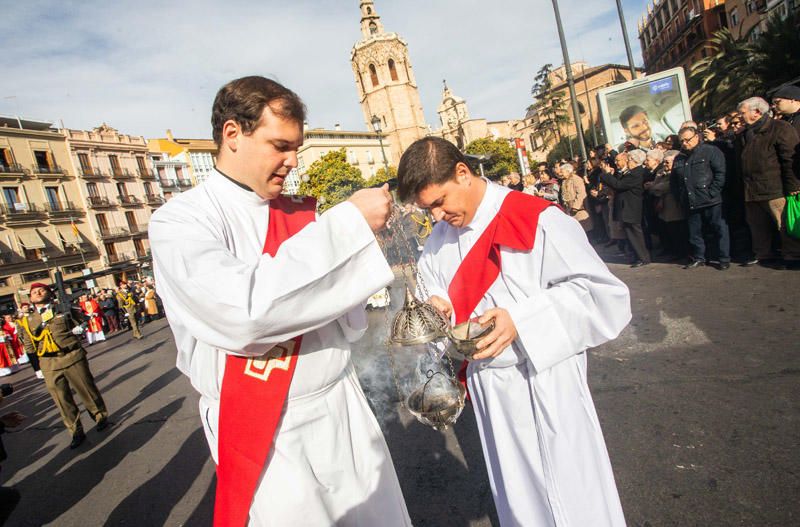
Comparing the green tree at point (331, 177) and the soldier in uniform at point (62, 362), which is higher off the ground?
the green tree at point (331, 177)

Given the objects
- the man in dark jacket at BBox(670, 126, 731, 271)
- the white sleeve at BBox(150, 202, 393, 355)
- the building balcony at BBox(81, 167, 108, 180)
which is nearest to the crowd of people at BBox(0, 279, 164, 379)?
the white sleeve at BBox(150, 202, 393, 355)

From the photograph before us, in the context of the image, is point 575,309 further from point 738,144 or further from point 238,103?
point 738,144

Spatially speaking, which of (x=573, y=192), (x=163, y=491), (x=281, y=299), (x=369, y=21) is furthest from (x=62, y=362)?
(x=369, y=21)

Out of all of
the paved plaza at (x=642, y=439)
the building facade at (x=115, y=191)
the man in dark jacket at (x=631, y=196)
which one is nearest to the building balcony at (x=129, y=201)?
the building facade at (x=115, y=191)

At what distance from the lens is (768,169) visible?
543 cm

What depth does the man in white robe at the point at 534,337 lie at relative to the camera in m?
1.81

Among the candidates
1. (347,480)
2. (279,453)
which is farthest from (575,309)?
(279,453)

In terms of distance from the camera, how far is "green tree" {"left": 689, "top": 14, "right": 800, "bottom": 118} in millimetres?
14453

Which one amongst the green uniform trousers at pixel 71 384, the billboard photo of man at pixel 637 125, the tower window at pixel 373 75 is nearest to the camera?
the green uniform trousers at pixel 71 384

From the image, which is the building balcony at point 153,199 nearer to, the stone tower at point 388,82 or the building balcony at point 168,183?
the building balcony at point 168,183

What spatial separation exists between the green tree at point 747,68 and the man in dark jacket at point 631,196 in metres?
9.17

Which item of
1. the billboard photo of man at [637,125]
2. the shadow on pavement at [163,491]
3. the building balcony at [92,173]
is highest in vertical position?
the building balcony at [92,173]

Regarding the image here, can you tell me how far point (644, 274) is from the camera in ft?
22.8

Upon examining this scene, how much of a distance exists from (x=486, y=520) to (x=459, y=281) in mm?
1582
